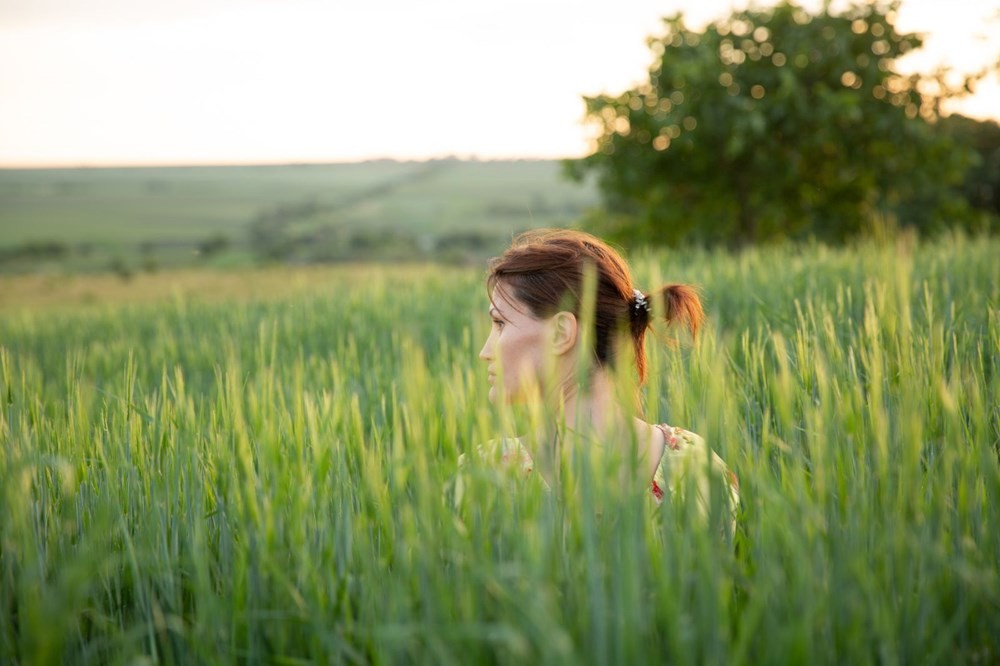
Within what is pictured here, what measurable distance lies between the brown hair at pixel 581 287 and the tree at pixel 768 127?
29.8 ft

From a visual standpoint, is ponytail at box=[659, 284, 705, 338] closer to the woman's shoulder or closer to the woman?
the woman

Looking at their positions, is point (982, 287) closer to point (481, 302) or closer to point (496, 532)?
point (481, 302)

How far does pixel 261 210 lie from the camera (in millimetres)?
51031

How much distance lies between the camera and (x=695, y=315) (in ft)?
6.68

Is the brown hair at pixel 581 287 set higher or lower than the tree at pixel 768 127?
lower

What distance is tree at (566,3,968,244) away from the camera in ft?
36.4

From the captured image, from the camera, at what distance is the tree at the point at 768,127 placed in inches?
437

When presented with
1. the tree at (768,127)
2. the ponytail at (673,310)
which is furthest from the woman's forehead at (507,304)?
the tree at (768,127)

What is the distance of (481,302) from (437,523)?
3.97 metres

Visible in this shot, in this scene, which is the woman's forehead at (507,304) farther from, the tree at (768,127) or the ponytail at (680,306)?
the tree at (768,127)

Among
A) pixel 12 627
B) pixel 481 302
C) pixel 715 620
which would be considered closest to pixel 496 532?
pixel 715 620

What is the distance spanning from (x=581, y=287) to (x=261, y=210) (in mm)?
51575

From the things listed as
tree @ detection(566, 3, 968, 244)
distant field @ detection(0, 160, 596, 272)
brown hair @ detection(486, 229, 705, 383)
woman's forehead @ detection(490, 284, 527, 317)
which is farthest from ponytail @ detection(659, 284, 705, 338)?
distant field @ detection(0, 160, 596, 272)

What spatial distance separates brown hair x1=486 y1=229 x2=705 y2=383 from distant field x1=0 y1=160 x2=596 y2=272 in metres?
24.3
